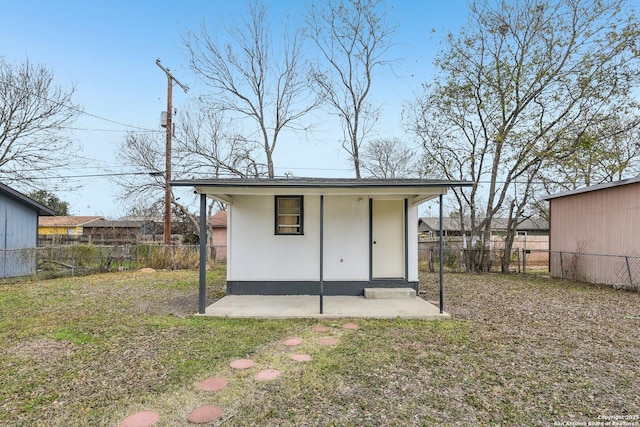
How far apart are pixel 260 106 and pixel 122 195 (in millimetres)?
7604

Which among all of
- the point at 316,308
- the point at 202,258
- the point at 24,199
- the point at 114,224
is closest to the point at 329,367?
the point at 316,308

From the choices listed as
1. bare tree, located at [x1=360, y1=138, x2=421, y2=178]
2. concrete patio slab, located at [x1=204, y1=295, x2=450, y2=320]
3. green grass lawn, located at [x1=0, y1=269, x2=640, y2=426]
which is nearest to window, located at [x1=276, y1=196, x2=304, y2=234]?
concrete patio slab, located at [x1=204, y1=295, x2=450, y2=320]

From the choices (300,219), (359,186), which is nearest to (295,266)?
(300,219)

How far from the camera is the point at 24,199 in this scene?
35.5 ft

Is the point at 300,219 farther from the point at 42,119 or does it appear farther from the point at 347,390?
the point at 42,119

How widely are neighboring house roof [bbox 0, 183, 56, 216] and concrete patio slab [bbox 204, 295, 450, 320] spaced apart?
8.43 meters

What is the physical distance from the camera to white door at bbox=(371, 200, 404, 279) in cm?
717

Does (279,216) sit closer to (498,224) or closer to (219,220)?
(219,220)

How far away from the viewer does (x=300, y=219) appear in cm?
707

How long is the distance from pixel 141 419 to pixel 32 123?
16630 mm

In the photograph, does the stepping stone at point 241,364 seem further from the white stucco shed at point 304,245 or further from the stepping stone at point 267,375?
the white stucco shed at point 304,245

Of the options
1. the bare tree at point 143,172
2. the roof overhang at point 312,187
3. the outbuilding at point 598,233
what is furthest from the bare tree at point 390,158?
the roof overhang at point 312,187

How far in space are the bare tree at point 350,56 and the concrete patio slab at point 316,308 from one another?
10.3 metres

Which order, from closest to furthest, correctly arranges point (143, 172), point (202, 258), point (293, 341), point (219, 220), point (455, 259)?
point (293, 341), point (202, 258), point (455, 259), point (143, 172), point (219, 220)
